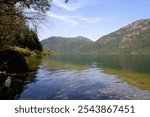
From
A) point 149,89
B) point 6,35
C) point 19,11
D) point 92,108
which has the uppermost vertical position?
point 19,11

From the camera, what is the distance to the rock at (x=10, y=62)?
120ft

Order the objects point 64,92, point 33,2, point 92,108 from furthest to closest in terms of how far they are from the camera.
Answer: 1. point 33,2
2. point 64,92
3. point 92,108

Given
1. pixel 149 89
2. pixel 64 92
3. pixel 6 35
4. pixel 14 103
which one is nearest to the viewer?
pixel 14 103

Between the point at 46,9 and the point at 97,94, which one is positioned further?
the point at 46,9

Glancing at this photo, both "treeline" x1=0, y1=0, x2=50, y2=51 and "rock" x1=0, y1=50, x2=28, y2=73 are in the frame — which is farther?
"rock" x1=0, y1=50, x2=28, y2=73

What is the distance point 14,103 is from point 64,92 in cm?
1294

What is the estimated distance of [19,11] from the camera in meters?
28.9

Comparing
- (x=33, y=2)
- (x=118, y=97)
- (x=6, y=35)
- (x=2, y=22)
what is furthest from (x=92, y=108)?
(x=6, y=35)

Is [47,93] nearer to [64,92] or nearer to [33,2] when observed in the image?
[64,92]

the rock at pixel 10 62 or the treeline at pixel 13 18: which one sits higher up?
the treeline at pixel 13 18

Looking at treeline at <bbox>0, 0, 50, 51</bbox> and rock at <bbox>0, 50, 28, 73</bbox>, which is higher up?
treeline at <bbox>0, 0, 50, 51</bbox>

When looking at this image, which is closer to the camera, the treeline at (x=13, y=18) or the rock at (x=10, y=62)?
the treeline at (x=13, y=18)

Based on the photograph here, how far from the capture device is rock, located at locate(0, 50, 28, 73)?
36438 millimetres

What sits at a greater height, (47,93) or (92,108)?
(92,108)
